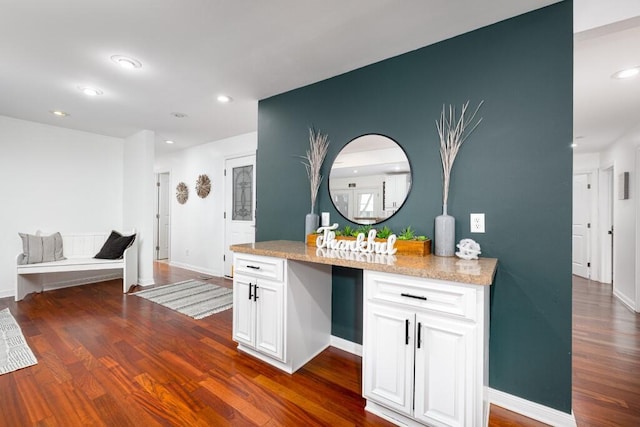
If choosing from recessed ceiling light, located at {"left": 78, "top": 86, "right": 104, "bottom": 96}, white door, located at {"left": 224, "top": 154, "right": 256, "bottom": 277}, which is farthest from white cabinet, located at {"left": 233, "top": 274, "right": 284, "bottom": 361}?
recessed ceiling light, located at {"left": 78, "top": 86, "right": 104, "bottom": 96}

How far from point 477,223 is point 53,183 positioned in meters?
5.53

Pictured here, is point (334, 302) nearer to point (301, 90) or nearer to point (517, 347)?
point (517, 347)

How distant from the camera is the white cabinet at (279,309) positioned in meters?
2.04

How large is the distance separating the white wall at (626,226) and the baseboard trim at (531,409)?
3.03 meters

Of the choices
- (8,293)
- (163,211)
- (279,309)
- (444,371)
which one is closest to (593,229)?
(444,371)

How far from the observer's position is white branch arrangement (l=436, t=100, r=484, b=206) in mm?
1927

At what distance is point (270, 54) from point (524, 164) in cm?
196

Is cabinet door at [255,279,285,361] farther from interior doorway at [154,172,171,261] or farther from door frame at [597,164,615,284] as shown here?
door frame at [597,164,615,284]

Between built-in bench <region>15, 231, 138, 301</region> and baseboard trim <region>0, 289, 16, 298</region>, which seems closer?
built-in bench <region>15, 231, 138, 301</region>

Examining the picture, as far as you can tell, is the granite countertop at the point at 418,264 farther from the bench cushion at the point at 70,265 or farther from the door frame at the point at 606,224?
the door frame at the point at 606,224

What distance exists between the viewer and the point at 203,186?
5.23 m

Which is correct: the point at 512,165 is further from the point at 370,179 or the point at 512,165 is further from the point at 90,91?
the point at 90,91

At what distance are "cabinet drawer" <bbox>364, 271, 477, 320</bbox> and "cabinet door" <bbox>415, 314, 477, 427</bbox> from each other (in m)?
0.06

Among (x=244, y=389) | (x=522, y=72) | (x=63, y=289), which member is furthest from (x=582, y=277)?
(x=63, y=289)
